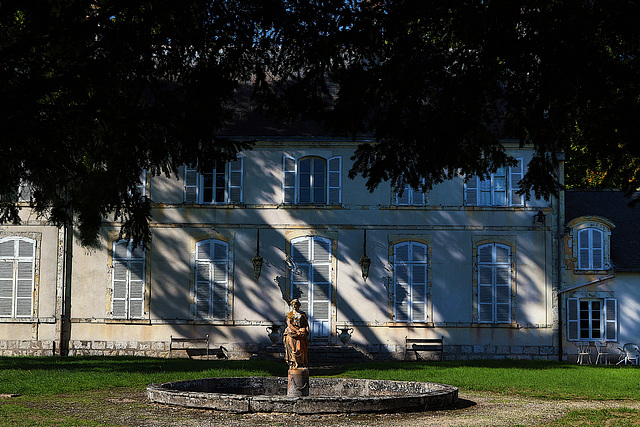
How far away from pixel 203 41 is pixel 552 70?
8.21 ft

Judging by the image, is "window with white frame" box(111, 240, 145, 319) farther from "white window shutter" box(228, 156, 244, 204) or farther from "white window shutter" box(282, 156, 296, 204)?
"white window shutter" box(282, 156, 296, 204)

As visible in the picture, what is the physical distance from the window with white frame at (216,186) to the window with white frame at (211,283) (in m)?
1.26

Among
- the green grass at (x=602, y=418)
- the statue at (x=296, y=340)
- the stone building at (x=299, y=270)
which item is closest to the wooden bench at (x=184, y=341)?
the stone building at (x=299, y=270)

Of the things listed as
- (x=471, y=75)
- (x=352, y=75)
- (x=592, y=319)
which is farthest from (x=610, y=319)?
(x=352, y=75)

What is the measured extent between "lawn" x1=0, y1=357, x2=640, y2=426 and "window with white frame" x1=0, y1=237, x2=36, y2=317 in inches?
122

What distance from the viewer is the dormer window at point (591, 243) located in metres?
21.5

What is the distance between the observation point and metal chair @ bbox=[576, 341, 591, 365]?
69.1 ft

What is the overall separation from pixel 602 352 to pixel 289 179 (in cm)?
906

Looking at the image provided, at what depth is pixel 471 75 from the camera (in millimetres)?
5902

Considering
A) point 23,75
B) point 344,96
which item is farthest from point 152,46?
point 344,96

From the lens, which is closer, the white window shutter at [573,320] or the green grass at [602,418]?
the green grass at [602,418]

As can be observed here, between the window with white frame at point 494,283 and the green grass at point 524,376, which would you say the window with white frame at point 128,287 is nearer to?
the green grass at point 524,376

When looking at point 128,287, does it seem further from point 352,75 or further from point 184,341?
point 352,75

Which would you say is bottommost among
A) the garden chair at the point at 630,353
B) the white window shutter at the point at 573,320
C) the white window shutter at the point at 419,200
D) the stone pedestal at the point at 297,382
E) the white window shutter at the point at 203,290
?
the garden chair at the point at 630,353
